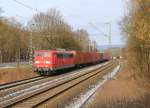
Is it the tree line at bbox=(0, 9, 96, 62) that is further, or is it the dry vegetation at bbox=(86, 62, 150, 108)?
the tree line at bbox=(0, 9, 96, 62)

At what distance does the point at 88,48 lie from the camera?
116812 mm

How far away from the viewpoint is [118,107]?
1438 cm

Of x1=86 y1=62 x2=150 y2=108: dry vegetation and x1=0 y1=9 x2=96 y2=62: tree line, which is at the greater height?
x1=0 y1=9 x2=96 y2=62: tree line

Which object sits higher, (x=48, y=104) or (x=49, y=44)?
(x=49, y=44)

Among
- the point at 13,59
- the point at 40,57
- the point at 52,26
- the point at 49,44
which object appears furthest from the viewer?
the point at 13,59

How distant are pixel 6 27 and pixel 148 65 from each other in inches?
2001

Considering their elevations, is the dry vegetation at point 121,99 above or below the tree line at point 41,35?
below

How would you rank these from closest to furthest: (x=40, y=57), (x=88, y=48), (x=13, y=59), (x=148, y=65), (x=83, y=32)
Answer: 1. (x=148, y=65)
2. (x=40, y=57)
3. (x=13, y=59)
4. (x=88, y=48)
5. (x=83, y=32)

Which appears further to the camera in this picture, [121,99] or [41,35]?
[41,35]

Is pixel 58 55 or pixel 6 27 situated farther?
pixel 6 27

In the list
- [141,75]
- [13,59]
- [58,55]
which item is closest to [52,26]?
[13,59]

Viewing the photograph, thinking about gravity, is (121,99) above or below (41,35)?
below

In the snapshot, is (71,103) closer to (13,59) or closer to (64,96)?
(64,96)

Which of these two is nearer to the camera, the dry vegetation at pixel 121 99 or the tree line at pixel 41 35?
the dry vegetation at pixel 121 99
